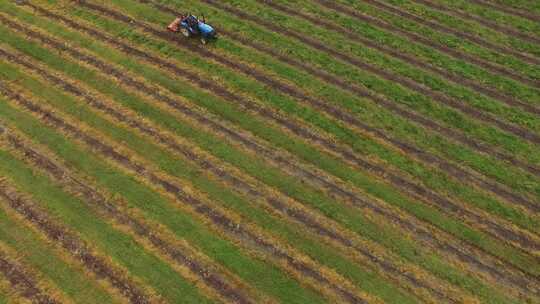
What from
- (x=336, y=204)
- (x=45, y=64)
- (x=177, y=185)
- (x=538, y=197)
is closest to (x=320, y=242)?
(x=336, y=204)

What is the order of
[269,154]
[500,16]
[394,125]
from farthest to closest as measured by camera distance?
[500,16] < [394,125] < [269,154]

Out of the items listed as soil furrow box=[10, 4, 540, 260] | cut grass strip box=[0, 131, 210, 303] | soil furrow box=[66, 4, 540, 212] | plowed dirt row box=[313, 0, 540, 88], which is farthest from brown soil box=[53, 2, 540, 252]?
plowed dirt row box=[313, 0, 540, 88]

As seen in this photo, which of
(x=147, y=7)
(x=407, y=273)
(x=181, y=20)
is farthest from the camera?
(x=147, y=7)

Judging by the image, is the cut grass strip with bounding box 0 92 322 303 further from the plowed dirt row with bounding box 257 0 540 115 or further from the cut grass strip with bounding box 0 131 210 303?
the plowed dirt row with bounding box 257 0 540 115

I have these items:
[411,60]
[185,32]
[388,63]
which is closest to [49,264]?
[185,32]

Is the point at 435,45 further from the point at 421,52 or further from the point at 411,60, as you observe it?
the point at 411,60

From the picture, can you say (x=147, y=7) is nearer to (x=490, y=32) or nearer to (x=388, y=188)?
(x=388, y=188)
